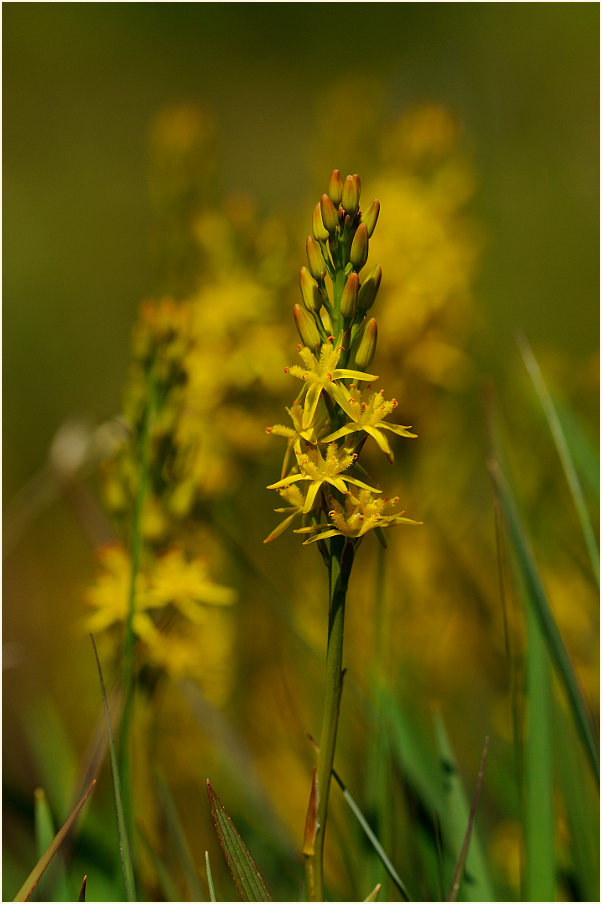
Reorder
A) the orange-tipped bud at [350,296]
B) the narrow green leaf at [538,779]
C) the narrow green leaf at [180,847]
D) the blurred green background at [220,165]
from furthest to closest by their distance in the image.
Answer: the blurred green background at [220,165], the narrow green leaf at [180,847], the narrow green leaf at [538,779], the orange-tipped bud at [350,296]

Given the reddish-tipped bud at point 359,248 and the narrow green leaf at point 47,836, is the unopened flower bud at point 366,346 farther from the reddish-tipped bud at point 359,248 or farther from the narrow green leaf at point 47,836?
the narrow green leaf at point 47,836

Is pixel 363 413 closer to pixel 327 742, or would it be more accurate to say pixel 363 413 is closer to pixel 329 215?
pixel 329 215

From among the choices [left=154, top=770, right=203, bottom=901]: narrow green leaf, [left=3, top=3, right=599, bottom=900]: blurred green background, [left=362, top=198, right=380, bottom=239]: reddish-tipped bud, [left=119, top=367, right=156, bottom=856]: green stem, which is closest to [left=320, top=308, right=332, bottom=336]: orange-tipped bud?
[left=362, top=198, right=380, bottom=239]: reddish-tipped bud

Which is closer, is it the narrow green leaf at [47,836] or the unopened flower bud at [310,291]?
the unopened flower bud at [310,291]

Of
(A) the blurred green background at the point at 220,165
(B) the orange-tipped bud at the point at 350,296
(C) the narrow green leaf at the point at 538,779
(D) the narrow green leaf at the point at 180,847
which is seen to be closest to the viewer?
(B) the orange-tipped bud at the point at 350,296

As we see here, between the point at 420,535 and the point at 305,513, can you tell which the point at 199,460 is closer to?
the point at 305,513

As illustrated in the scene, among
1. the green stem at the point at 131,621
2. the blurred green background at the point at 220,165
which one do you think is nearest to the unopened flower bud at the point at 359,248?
the green stem at the point at 131,621
